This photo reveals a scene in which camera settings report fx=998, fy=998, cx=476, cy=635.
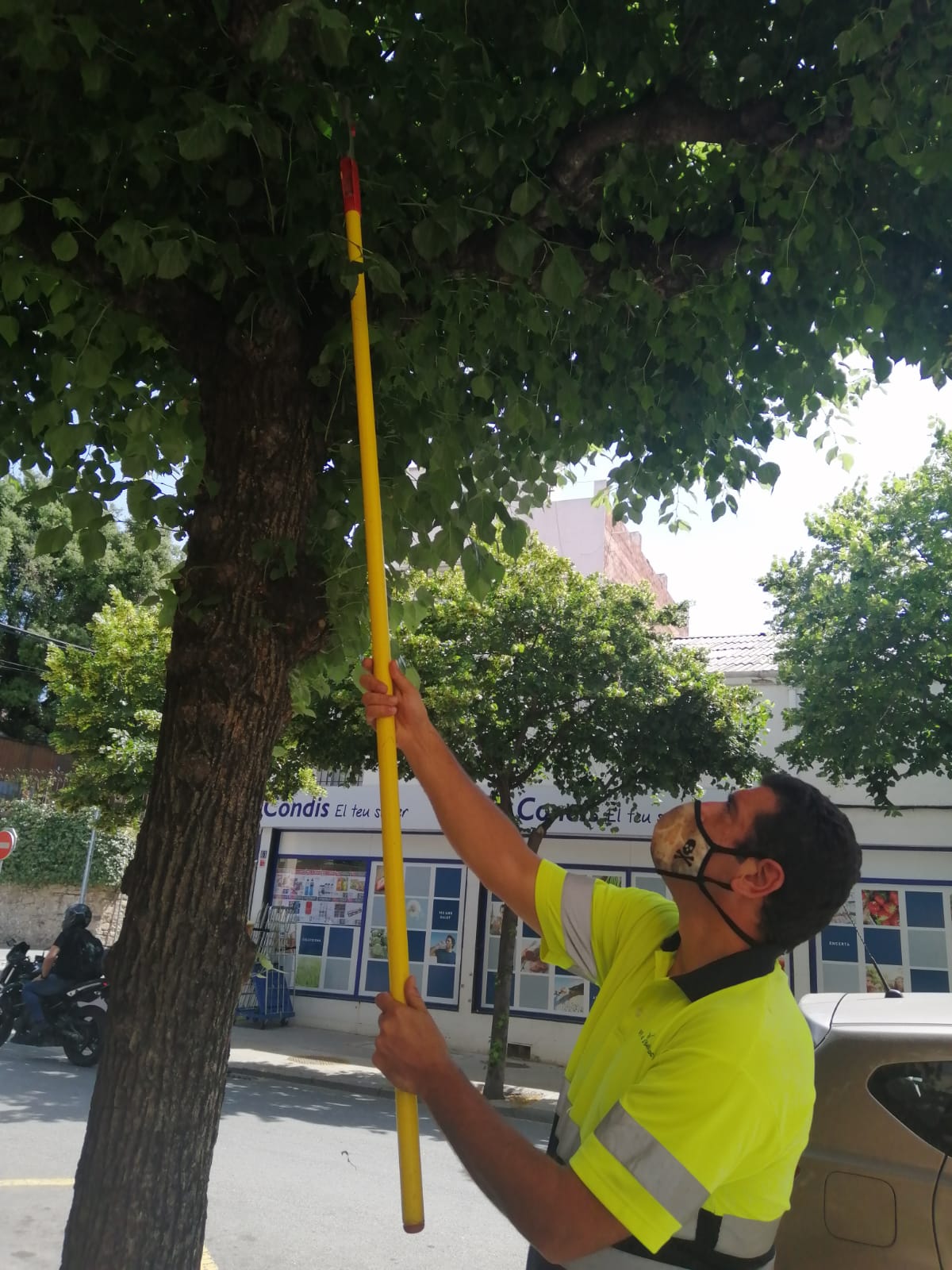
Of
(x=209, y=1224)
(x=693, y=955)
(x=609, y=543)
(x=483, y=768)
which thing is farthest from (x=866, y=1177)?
(x=609, y=543)

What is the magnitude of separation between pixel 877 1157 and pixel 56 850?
22.1 meters

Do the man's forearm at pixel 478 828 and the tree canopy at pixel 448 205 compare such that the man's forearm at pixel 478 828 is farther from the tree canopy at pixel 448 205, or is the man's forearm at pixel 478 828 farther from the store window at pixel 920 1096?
the store window at pixel 920 1096

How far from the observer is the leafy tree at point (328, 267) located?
8.34 ft

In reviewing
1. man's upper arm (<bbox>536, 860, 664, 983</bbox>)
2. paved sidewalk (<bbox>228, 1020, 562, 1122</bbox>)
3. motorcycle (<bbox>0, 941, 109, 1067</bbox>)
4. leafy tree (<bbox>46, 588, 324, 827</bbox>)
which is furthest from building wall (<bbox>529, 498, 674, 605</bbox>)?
man's upper arm (<bbox>536, 860, 664, 983</bbox>)

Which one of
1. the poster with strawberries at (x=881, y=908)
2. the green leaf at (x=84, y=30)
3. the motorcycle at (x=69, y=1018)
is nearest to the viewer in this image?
the green leaf at (x=84, y=30)

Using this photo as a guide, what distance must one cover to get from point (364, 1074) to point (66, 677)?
301 inches

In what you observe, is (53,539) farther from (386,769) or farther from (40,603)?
(40,603)

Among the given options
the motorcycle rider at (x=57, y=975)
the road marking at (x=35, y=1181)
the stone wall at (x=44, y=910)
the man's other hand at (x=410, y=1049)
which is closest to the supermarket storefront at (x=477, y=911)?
the motorcycle rider at (x=57, y=975)

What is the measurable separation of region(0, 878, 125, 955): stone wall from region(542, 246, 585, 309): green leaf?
20.9 m

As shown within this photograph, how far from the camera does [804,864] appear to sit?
179cm

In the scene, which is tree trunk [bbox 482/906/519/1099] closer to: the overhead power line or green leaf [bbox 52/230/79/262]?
the overhead power line

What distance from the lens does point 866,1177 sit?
2854 mm

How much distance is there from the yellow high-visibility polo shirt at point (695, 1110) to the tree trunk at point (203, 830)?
1023 millimetres

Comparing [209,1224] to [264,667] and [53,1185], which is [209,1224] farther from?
[264,667]
